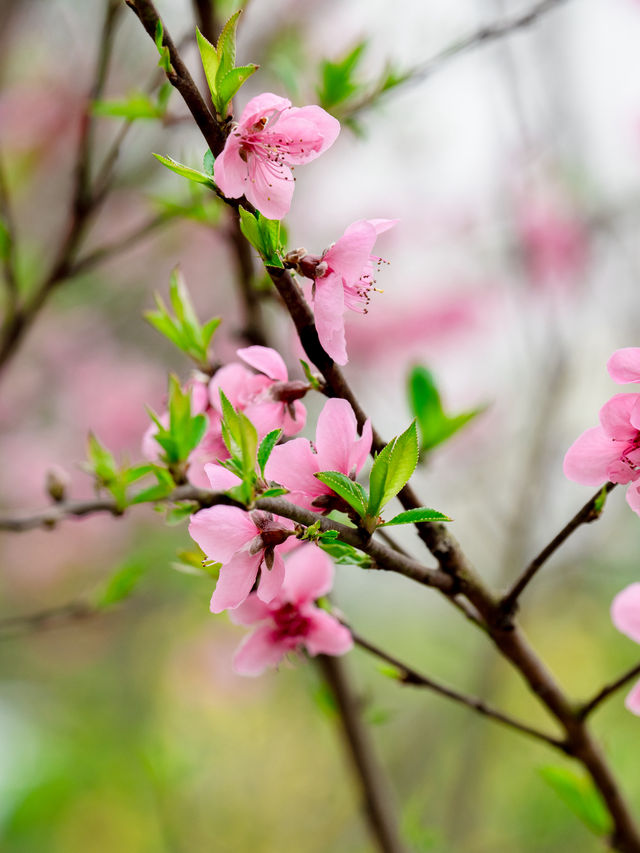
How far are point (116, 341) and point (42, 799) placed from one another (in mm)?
1748

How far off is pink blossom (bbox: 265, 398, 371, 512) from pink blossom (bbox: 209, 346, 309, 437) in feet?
0.15

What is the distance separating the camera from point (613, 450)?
0.53 meters

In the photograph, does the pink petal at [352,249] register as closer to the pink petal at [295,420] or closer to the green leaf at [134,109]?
the pink petal at [295,420]

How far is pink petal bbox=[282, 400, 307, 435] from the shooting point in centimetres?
57

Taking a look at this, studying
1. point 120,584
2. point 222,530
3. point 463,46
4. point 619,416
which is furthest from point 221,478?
point 463,46

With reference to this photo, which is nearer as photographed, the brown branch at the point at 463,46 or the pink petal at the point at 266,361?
the pink petal at the point at 266,361

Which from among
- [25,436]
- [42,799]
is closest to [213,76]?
[25,436]

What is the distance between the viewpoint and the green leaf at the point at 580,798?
81 centimetres

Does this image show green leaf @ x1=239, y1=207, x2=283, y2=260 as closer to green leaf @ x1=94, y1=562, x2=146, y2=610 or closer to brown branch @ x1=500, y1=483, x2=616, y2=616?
brown branch @ x1=500, y1=483, x2=616, y2=616

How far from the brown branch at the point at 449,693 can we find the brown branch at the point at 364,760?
1.30 ft

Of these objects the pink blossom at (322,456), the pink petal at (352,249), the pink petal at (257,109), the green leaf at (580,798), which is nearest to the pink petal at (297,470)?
the pink blossom at (322,456)

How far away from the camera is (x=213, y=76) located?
1.69ft

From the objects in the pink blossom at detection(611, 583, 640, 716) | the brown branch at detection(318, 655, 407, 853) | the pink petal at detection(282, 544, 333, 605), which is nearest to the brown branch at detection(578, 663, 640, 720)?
the pink blossom at detection(611, 583, 640, 716)

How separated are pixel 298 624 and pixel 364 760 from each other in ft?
1.85
